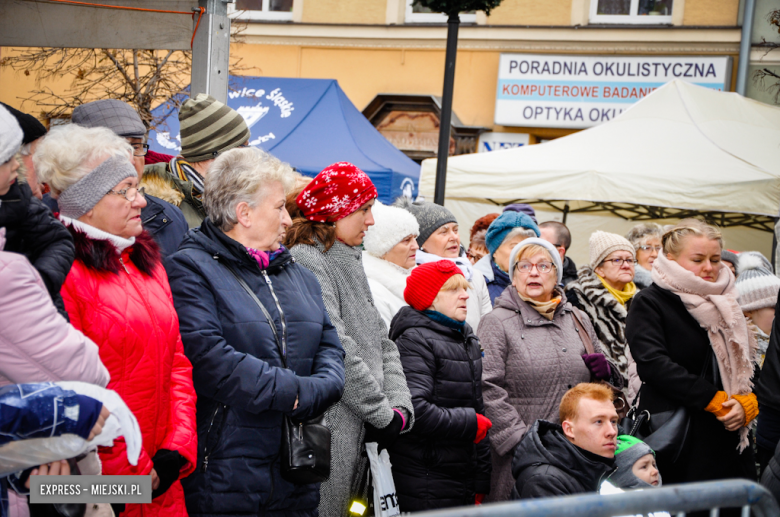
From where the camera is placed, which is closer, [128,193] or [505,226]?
[128,193]

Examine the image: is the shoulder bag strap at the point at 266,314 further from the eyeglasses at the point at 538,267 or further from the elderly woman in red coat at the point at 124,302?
the eyeglasses at the point at 538,267

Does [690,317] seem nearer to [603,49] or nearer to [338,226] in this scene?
[338,226]

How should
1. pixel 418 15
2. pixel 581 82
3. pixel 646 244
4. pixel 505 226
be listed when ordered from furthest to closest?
pixel 418 15
pixel 581 82
pixel 646 244
pixel 505 226

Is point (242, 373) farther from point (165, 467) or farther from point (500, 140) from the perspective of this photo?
point (500, 140)

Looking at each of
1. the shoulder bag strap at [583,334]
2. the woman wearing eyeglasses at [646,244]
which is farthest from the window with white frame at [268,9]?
the shoulder bag strap at [583,334]

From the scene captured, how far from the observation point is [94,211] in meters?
2.19

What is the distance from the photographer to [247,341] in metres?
2.37

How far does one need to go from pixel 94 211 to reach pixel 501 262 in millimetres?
3051

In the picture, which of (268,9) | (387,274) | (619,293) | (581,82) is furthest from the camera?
(268,9)

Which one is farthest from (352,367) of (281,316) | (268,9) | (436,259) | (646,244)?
(268,9)

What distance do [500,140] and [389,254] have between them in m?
9.27

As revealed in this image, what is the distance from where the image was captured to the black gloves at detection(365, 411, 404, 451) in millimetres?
2895

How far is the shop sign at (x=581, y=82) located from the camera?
11.8 metres

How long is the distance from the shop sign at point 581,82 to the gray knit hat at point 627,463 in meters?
9.59
